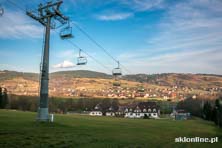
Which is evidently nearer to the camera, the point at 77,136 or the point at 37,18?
the point at 77,136

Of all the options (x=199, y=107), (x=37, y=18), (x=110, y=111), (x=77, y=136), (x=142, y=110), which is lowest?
(x=110, y=111)

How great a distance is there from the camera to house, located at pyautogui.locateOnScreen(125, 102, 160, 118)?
13850 cm

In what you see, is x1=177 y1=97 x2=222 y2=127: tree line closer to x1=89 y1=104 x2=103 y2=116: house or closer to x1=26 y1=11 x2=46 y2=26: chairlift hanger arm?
x1=89 y1=104 x2=103 y2=116: house

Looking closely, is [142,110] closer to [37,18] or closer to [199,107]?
[199,107]

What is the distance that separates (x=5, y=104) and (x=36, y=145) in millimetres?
107293

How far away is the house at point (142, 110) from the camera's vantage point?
454ft

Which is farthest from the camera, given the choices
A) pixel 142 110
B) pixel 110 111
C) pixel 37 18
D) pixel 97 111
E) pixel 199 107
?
pixel 97 111

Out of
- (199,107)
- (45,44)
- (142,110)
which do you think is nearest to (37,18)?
(45,44)

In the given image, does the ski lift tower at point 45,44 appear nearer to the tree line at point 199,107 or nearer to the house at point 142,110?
the tree line at point 199,107

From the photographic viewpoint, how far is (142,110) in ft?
465

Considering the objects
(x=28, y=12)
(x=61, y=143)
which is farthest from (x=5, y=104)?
(x=61, y=143)

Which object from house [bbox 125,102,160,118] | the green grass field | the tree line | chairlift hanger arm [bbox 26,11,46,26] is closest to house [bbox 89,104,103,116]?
house [bbox 125,102,160,118]

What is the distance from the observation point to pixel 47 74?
120 ft

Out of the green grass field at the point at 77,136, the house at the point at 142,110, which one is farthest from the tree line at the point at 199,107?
the green grass field at the point at 77,136
